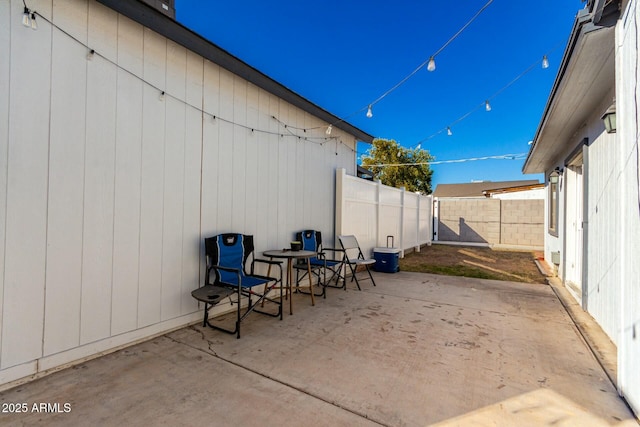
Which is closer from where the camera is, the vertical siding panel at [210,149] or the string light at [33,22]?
the string light at [33,22]

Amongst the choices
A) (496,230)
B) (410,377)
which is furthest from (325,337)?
(496,230)

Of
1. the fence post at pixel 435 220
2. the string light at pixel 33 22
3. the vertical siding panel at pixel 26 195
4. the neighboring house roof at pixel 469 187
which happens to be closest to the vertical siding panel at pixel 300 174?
the vertical siding panel at pixel 26 195

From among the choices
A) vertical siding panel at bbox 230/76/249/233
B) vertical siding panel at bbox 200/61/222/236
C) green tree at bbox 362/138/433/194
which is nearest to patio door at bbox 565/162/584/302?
vertical siding panel at bbox 230/76/249/233

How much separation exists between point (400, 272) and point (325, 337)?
144 inches

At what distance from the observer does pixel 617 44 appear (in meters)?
1.96

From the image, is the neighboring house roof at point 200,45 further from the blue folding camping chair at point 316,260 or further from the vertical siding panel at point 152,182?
the blue folding camping chair at point 316,260

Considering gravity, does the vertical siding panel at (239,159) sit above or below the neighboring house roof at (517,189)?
below

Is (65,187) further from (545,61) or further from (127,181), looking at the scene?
(545,61)

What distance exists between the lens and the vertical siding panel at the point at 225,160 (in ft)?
11.0

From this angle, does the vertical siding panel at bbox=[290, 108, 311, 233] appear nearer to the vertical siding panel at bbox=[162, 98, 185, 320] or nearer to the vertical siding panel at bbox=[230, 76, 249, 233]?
the vertical siding panel at bbox=[230, 76, 249, 233]

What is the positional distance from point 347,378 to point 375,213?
4910mm

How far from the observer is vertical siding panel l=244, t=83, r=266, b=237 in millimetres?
3740

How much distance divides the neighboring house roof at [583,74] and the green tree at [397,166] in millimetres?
13395

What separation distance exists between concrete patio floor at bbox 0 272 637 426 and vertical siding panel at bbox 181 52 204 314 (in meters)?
0.47
